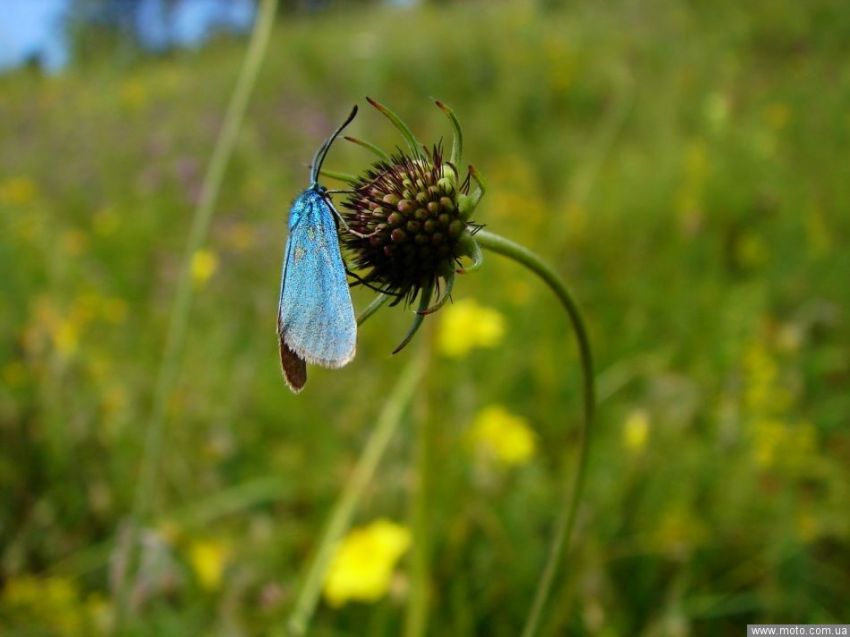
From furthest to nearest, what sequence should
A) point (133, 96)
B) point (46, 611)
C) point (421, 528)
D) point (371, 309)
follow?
point (133, 96) → point (46, 611) → point (421, 528) → point (371, 309)

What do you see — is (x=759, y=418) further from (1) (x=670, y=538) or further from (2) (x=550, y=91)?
(2) (x=550, y=91)

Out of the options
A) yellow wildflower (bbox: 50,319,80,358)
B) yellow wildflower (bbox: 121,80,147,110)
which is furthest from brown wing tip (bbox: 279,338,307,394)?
yellow wildflower (bbox: 121,80,147,110)

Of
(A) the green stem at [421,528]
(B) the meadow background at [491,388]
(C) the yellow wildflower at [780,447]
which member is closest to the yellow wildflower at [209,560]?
(B) the meadow background at [491,388]

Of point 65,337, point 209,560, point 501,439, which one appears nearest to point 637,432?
point 501,439

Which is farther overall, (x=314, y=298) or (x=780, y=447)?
(x=780, y=447)

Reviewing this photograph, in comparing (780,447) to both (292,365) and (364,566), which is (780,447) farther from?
(292,365)

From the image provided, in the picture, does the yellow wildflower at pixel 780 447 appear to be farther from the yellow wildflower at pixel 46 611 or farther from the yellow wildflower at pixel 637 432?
the yellow wildflower at pixel 46 611

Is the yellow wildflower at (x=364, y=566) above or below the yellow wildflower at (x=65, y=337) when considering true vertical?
below
